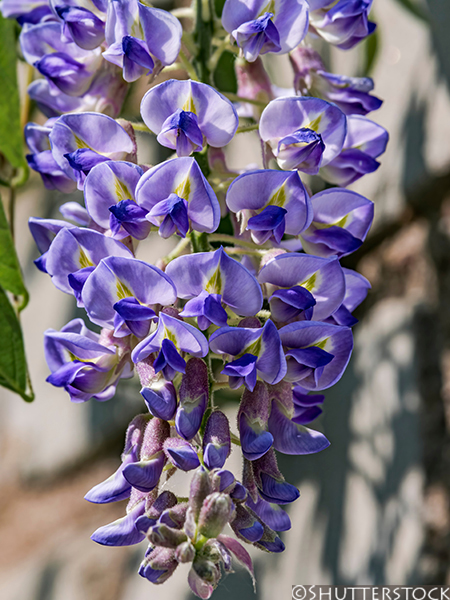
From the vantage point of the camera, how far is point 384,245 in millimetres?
853

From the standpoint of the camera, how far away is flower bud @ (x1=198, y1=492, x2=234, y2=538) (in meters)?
0.27

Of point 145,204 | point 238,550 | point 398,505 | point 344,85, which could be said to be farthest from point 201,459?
Answer: point 398,505

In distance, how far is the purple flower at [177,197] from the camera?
1.11ft

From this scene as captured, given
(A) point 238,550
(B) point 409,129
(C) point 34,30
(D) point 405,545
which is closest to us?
(A) point 238,550

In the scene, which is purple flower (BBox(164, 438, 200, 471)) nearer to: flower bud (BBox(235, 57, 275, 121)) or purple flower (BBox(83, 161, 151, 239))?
purple flower (BBox(83, 161, 151, 239))

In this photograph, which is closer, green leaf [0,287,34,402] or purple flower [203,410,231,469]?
purple flower [203,410,231,469]

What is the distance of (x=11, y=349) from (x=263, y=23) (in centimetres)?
33

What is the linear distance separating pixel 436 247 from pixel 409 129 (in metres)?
0.18

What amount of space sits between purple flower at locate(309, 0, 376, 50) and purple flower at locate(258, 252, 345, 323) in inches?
8.1

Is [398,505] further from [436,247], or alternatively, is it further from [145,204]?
[145,204]

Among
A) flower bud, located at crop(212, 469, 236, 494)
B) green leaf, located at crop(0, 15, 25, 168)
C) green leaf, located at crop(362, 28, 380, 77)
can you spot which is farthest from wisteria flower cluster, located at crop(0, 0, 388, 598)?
green leaf, located at crop(362, 28, 380, 77)

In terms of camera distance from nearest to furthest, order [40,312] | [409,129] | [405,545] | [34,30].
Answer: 1. [34,30]
2. [405,545]
3. [409,129]
4. [40,312]

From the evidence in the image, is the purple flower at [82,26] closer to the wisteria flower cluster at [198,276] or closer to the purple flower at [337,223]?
the wisteria flower cluster at [198,276]

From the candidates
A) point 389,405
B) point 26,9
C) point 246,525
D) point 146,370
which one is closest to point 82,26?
point 26,9
